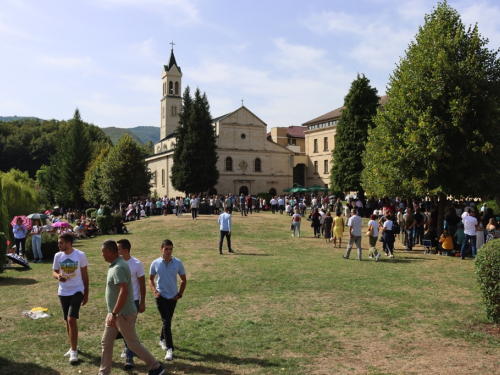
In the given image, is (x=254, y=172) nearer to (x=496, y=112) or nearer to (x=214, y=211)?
(x=214, y=211)

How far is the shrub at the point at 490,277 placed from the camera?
7.84 metres

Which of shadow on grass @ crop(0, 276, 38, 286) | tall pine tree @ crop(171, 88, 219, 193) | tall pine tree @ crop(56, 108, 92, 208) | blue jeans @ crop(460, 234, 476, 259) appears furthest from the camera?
tall pine tree @ crop(56, 108, 92, 208)

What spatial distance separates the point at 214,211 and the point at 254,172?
24.7 m

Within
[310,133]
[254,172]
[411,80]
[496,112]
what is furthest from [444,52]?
[310,133]

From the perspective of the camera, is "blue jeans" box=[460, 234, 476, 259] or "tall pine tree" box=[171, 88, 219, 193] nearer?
"blue jeans" box=[460, 234, 476, 259]

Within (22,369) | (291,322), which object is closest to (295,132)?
(291,322)

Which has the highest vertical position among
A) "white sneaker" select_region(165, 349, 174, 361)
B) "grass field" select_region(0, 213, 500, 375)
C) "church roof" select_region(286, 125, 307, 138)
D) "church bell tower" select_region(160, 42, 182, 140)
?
"church bell tower" select_region(160, 42, 182, 140)

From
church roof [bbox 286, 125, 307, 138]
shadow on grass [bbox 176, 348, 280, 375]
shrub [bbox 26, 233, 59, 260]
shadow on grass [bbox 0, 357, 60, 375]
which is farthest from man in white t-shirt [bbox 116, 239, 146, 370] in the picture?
church roof [bbox 286, 125, 307, 138]

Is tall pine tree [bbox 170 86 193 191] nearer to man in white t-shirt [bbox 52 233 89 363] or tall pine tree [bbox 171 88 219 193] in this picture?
tall pine tree [bbox 171 88 219 193]

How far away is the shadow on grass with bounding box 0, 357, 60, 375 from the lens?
614 centimetres

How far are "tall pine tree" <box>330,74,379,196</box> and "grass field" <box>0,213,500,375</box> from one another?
26799mm

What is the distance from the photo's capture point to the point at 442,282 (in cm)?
1241

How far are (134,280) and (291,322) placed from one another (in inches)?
136

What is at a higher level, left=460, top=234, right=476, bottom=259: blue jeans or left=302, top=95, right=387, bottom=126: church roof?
left=302, top=95, right=387, bottom=126: church roof
